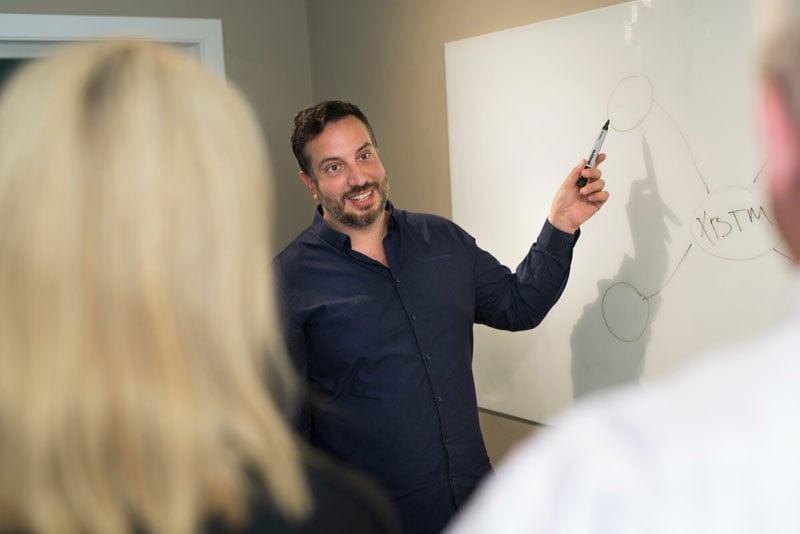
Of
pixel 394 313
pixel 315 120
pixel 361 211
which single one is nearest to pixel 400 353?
pixel 394 313

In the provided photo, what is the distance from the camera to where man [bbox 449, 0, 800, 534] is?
0.33 meters

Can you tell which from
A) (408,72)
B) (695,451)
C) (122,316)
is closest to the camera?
(695,451)

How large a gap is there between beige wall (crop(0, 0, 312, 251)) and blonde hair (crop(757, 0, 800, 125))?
226cm

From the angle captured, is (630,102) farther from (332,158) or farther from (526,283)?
(332,158)

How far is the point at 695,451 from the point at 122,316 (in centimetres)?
39

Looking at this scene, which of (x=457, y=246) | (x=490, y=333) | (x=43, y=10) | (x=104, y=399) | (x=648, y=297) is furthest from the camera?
(x=43, y=10)

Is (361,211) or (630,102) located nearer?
(630,102)

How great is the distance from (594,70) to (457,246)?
496 mm

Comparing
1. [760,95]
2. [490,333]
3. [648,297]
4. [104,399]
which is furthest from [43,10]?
[760,95]

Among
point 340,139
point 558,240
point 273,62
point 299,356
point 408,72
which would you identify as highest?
point 273,62

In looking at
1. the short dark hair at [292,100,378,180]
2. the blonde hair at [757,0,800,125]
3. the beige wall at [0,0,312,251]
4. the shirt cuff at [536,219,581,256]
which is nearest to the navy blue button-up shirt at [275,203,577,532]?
the shirt cuff at [536,219,581,256]

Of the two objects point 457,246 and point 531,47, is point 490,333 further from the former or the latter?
point 531,47

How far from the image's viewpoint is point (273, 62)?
8.36 ft

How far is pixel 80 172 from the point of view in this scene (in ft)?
1.69
